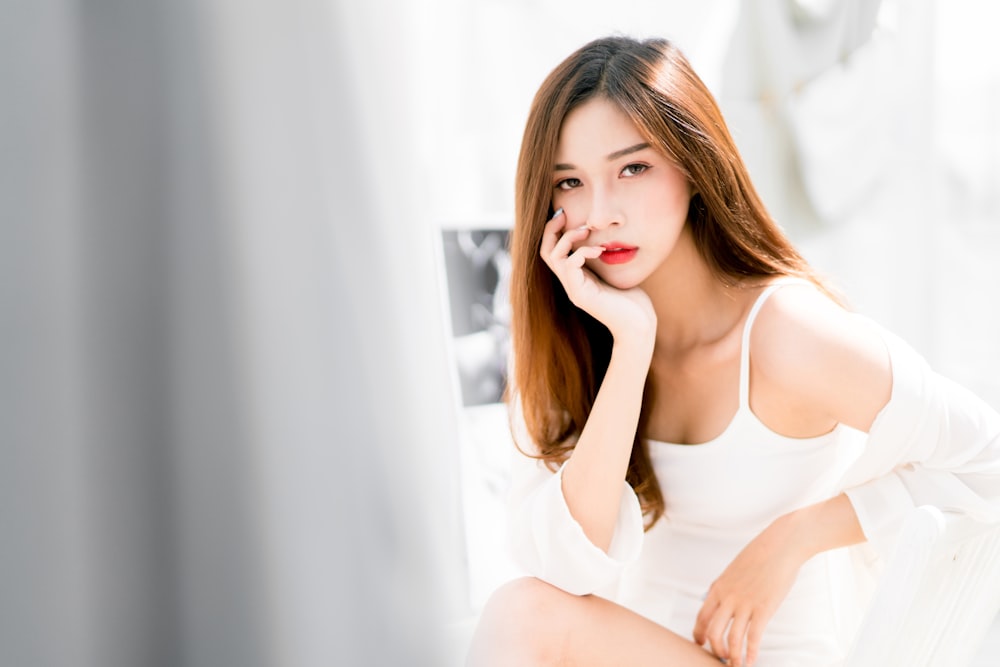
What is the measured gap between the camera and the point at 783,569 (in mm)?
953

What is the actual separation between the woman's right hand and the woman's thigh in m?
0.32

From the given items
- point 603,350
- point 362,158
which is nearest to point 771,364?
point 603,350

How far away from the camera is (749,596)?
952 mm

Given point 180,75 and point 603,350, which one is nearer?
point 180,75

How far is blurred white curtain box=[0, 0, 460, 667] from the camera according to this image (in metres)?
0.64

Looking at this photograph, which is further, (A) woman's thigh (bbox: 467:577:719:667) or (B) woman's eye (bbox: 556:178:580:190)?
(B) woman's eye (bbox: 556:178:580:190)

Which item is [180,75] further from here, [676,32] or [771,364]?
[676,32]

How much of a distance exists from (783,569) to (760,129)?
53.3 inches

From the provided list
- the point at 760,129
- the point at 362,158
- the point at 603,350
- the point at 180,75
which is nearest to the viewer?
the point at 180,75

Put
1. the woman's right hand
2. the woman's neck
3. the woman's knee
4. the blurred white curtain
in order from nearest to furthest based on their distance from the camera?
1. the blurred white curtain
2. the woman's knee
3. the woman's right hand
4. the woman's neck

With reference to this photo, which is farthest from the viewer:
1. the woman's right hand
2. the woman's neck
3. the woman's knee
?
the woman's neck

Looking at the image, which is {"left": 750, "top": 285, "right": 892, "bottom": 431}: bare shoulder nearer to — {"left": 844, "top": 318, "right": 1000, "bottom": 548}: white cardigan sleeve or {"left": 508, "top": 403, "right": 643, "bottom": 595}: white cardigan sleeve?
{"left": 844, "top": 318, "right": 1000, "bottom": 548}: white cardigan sleeve

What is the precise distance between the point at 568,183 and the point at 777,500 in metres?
0.49

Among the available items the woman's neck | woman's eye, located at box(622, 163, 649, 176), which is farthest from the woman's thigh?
woman's eye, located at box(622, 163, 649, 176)
